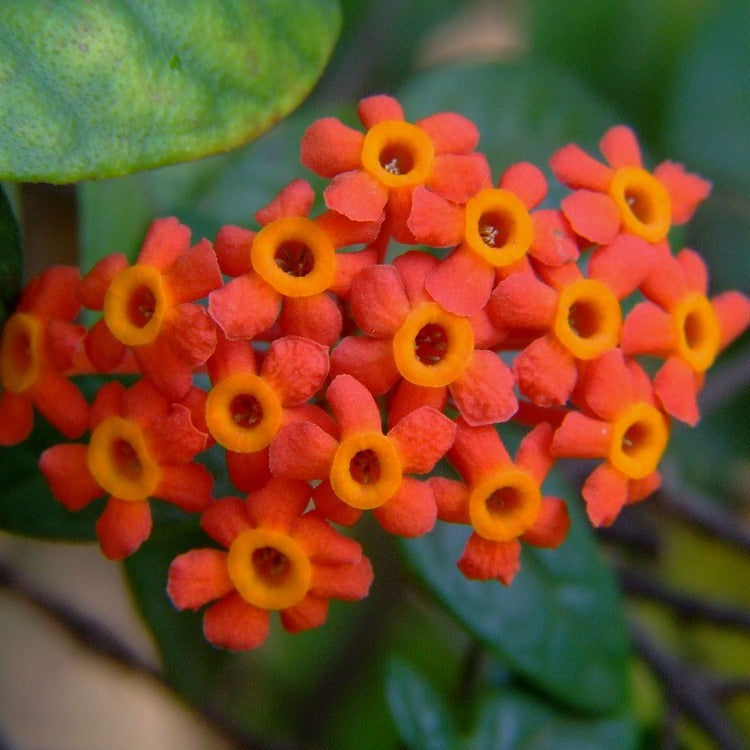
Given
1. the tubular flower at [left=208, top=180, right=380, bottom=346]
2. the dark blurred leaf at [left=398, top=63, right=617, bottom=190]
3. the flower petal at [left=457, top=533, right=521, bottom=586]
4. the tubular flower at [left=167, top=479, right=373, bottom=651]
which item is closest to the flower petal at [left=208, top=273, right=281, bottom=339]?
the tubular flower at [left=208, top=180, right=380, bottom=346]

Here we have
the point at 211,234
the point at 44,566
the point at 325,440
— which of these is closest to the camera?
the point at 325,440

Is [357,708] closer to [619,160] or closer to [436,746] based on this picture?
[436,746]

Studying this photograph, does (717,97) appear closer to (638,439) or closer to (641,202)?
(641,202)

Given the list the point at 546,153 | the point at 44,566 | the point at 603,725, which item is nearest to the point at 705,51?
the point at 546,153

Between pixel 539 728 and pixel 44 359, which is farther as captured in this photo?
pixel 539 728

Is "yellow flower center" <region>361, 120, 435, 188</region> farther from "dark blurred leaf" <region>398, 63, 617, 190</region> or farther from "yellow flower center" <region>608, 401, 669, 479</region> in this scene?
"dark blurred leaf" <region>398, 63, 617, 190</region>

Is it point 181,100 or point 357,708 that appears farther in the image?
point 357,708

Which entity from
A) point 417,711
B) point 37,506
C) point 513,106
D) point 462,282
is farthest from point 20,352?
point 513,106
